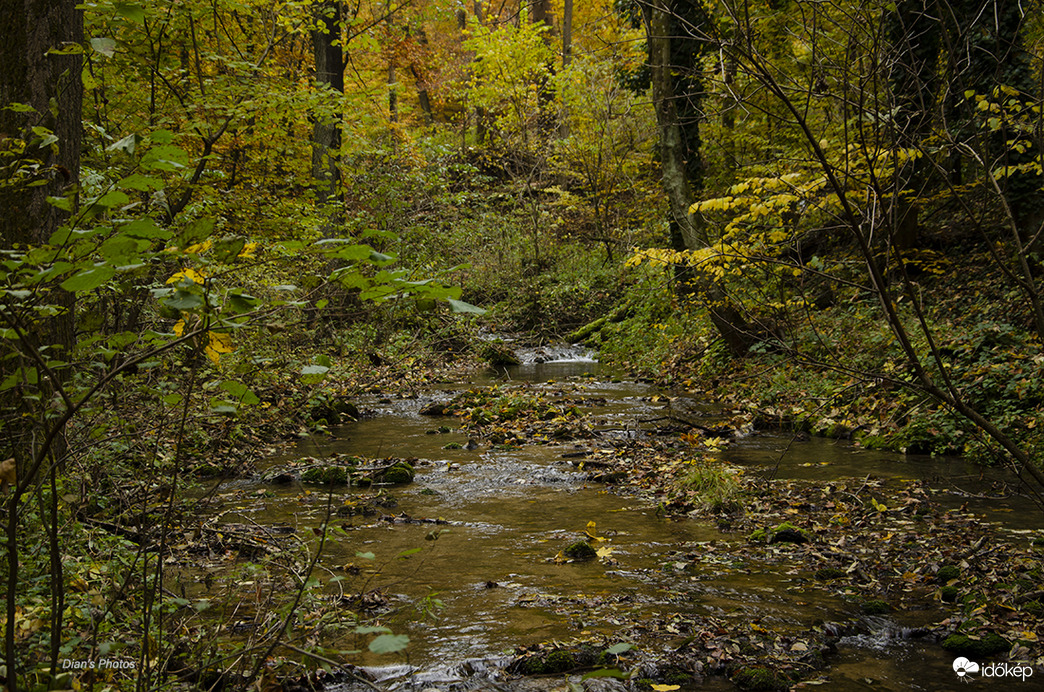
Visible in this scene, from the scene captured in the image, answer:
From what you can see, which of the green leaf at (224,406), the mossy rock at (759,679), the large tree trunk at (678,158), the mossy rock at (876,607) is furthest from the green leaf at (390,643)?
the large tree trunk at (678,158)

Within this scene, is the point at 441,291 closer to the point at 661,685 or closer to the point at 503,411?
the point at 661,685

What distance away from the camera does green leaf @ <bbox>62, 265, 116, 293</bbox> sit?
1.76m

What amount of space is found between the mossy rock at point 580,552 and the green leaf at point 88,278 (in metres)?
4.25

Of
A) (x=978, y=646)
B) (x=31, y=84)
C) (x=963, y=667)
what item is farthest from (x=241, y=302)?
(x=978, y=646)

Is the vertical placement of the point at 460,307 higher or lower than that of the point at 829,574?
higher

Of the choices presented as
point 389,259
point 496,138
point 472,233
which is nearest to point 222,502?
point 389,259

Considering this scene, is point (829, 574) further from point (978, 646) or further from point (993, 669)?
point (993, 669)

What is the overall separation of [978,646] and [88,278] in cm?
459

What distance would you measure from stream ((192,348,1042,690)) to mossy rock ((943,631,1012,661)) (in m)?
0.10

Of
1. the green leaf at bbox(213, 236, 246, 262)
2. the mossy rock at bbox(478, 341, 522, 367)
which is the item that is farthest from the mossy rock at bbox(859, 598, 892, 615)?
the mossy rock at bbox(478, 341, 522, 367)

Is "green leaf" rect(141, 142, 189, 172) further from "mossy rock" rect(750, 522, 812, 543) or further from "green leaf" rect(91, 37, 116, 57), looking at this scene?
"mossy rock" rect(750, 522, 812, 543)

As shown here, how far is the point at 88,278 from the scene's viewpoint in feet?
5.90

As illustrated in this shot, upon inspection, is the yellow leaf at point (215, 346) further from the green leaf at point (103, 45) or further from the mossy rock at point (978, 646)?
the mossy rock at point (978, 646)

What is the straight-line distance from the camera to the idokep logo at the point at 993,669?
136 inches
